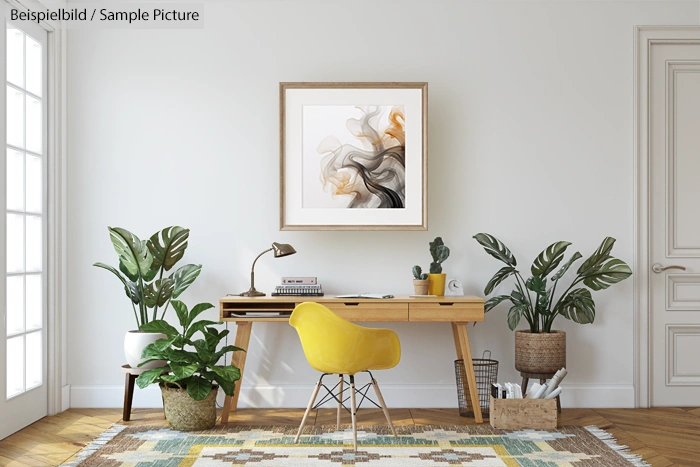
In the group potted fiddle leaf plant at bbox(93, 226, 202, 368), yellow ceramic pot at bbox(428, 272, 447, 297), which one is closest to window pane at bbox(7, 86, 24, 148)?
potted fiddle leaf plant at bbox(93, 226, 202, 368)

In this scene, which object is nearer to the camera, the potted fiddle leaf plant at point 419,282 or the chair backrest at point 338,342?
the chair backrest at point 338,342

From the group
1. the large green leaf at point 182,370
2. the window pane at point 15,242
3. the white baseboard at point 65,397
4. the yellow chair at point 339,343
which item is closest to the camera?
the yellow chair at point 339,343

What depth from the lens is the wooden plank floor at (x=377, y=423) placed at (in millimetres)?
3299

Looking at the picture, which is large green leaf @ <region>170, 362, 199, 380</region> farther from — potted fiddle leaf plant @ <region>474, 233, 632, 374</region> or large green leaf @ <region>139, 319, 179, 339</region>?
potted fiddle leaf plant @ <region>474, 233, 632, 374</region>

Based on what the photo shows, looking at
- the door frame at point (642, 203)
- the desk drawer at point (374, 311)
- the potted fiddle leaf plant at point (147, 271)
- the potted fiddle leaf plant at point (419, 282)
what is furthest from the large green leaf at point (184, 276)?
the door frame at point (642, 203)

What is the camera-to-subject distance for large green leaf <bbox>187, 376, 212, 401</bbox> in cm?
358

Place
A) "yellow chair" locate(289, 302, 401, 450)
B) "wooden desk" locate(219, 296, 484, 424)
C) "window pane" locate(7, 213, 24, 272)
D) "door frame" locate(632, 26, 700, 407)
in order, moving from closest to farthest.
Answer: "yellow chair" locate(289, 302, 401, 450), "window pane" locate(7, 213, 24, 272), "wooden desk" locate(219, 296, 484, 424), "door frame" locate(632, 26, 700, 407)

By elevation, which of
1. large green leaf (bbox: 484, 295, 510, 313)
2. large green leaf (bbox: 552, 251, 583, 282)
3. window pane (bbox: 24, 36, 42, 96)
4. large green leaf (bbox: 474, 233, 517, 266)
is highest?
window pane (bbox: 24, 36, 42, 96)

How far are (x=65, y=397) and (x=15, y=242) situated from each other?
1.07 metres

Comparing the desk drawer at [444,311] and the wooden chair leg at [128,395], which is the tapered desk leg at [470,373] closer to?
the desk drawer at [444,311]

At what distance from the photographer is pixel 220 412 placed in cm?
418

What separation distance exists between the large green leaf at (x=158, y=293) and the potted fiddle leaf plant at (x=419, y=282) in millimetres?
1439

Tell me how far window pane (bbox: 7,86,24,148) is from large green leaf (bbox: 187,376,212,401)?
5.40 ft

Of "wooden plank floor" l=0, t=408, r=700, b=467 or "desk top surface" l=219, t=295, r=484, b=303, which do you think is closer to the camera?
"wooden plank floor" l=0, t=408, r=700, b=467
